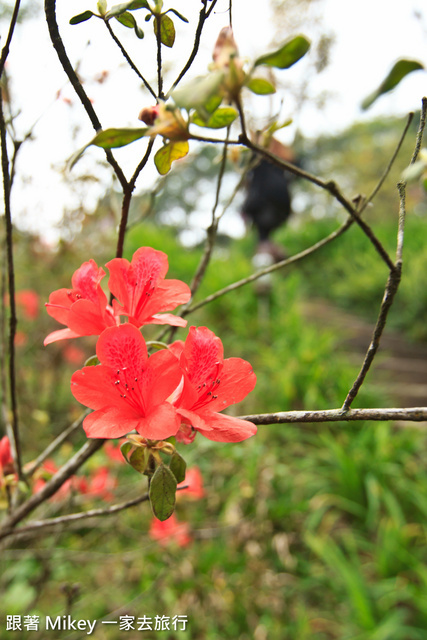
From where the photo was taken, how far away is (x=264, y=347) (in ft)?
9.80

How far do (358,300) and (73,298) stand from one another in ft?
14.8

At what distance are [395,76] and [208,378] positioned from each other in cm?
28

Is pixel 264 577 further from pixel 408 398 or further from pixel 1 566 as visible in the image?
pixel 408 398

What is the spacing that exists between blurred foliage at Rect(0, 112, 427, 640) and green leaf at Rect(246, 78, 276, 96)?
61 cm

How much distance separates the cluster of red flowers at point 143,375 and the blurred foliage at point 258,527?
0.49 m

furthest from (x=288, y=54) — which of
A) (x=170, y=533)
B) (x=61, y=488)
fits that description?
(x=170, y=533)

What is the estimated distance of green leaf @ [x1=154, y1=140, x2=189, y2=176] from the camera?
33 cm

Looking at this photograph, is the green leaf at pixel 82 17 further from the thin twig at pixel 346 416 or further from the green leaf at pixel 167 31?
the thin twig at pixel 346 416

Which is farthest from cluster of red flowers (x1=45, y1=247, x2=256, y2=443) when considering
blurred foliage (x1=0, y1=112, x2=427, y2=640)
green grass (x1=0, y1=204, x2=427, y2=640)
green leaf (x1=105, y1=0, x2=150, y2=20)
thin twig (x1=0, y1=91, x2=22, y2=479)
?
green grass (x1=0, y1=204, x2=427, y2=640)

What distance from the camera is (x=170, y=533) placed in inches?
58.1

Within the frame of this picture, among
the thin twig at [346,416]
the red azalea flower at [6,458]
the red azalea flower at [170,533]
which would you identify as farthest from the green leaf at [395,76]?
the red azalea flower at [170,533]

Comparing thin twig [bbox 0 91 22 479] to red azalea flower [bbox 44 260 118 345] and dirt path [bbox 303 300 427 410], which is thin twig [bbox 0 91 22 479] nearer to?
red azalea flower [bbox 44 260 118 345]

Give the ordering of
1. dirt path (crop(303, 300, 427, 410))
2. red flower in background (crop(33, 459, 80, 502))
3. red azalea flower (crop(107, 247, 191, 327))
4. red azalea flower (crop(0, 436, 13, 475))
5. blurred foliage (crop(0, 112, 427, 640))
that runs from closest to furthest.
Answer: red azalea flower (crop(107, 247, 191, 327))
red azalea flower (crop(0, 436, 13, 475))
red flower in background (crop(33, 459, 80, 502))
blurred foliage (crop(0, 112, 427, 640))
dirt path (crop(303, 300, 427, 410))

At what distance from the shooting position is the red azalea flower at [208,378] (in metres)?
0.39
